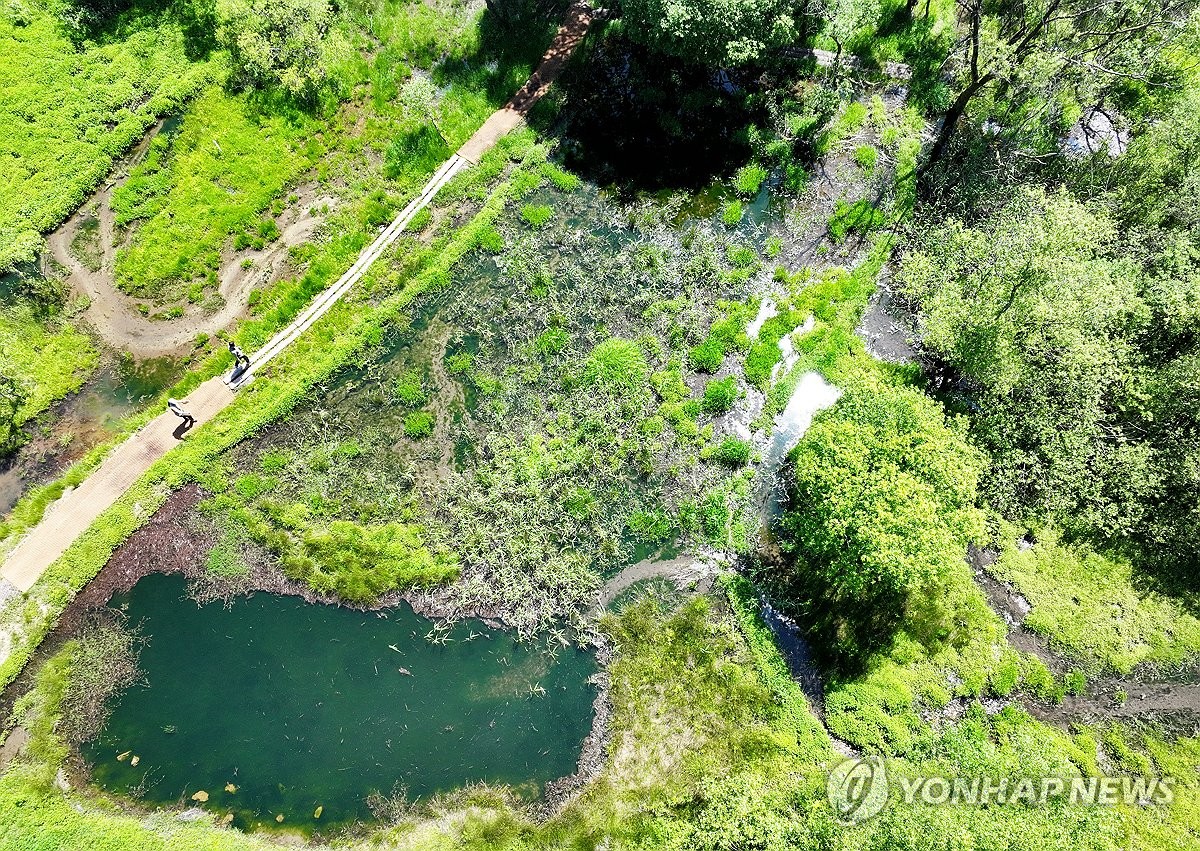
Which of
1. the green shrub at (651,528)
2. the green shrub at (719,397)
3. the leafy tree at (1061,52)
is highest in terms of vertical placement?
the leafy tree at (1061,52)

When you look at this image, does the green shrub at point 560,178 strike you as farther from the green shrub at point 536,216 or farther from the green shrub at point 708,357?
the green shrub at point 708,357

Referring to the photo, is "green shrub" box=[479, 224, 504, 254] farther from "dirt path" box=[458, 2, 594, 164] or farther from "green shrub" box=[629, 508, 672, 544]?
"green shrub" box=[629, 508, 672, 544]

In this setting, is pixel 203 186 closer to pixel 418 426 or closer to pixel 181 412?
pixel 181 412

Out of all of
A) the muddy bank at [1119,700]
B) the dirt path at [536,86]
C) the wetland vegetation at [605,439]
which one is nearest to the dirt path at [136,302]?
the wetland vegetation at [605,439]

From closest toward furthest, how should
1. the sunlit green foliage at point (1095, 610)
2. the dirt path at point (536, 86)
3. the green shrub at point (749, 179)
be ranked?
the sunlit green foliage at point (1095, 610) < the green shrub at point (749, 179) < the dirt path at point (536, 86)

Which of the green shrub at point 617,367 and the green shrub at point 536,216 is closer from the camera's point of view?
the green shrub at point 617,367

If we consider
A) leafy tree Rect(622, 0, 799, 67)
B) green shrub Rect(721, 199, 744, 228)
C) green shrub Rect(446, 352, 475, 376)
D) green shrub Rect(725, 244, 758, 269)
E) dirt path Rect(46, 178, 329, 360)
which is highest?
leafy tree Rect(622, 0, 799, 67)

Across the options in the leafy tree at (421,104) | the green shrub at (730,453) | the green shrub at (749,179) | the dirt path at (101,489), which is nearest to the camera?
the dirt path at (101,489)

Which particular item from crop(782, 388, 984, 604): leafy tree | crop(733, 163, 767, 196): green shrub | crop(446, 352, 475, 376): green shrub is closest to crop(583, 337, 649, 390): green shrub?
crop(446, 352, 475, 376): green shrub
